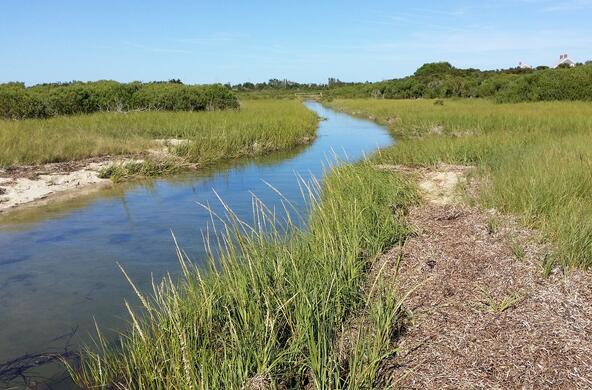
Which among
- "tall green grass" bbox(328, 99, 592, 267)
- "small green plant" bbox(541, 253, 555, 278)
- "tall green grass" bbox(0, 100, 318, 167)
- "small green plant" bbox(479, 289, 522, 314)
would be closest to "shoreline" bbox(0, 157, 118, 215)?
"tall green grass" bbox(0, 100, 318, 167)

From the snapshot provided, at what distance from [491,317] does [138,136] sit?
17.1 m

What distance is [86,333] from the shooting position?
5305 millimetres

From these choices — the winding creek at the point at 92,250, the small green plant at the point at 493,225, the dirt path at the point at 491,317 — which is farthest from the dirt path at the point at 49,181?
the small green plant at the point at 493,225

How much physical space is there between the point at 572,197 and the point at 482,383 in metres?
4.23

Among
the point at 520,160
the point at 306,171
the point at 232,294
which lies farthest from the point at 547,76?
the point at 232,294

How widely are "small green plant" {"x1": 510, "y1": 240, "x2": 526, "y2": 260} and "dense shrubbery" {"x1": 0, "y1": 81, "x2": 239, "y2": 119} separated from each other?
2565 centimetres

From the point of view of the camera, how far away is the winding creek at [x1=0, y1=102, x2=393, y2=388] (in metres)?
5.53

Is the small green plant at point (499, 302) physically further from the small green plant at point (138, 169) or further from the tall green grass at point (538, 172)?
the small green plant at point (138, 169)

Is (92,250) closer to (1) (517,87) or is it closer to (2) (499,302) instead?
(2) (499,302)

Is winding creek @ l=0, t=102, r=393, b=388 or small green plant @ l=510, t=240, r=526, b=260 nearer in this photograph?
small green plant @ l=510, t=240, r=526, b=260

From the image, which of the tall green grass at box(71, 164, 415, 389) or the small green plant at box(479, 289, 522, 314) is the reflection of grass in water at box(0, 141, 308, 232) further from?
the small green plant at box(479, 289, 522, 314)

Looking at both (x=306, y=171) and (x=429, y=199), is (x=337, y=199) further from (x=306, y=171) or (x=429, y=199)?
(x=306, y=171)

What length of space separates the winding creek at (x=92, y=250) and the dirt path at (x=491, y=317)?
3.07 m

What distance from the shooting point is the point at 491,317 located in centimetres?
422
